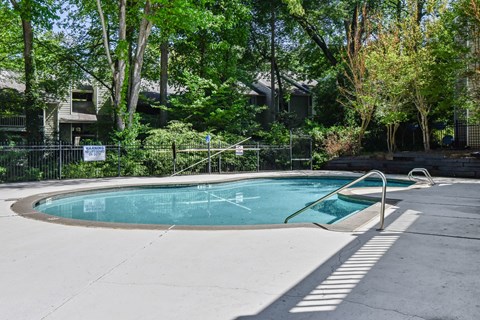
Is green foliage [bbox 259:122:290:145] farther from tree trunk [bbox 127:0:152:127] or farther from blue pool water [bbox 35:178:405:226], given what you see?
tree trunk [bbox 127:0:152:127]

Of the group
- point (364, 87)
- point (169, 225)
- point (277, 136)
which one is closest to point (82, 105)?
point (277, 136)

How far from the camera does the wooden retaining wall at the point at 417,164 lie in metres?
13.8

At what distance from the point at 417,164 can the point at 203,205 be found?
9633 millimetres

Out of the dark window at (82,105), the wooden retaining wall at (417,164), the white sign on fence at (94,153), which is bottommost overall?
the wooden retaining wall at (417,164)

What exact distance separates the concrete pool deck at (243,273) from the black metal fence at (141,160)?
9.54 meters

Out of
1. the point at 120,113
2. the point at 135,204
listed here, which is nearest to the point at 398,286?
the point at 135,204

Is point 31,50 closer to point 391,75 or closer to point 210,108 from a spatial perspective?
point 210,108

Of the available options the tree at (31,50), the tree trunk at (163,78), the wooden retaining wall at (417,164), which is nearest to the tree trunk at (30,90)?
the tree at (31,50)

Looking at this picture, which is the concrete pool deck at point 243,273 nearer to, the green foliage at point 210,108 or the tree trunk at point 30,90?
the tree trunk at point 30,90

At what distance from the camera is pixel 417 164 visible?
15.3 meters

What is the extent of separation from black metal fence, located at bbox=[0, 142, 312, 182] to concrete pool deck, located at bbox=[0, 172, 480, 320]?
954 centimetres

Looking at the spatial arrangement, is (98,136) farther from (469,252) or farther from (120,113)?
(469,252)

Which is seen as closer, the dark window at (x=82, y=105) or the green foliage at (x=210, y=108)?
the green foliage at (x=210, y=108)

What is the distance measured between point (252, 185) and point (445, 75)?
8.53 meters
